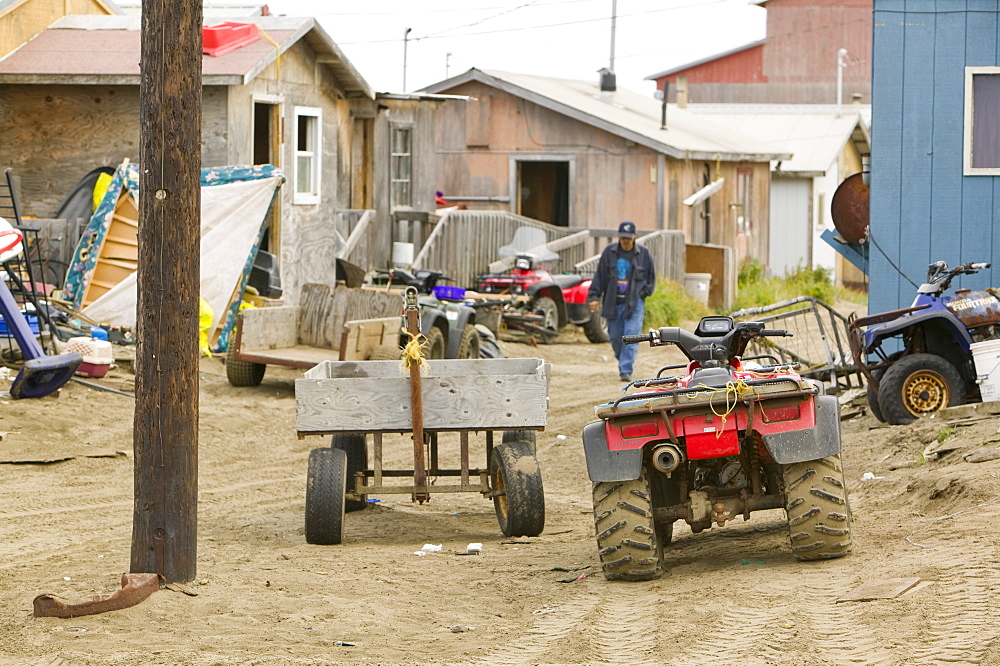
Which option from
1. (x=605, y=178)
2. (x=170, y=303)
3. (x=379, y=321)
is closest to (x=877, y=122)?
(x=379, y=321)

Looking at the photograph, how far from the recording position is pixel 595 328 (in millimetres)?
21750

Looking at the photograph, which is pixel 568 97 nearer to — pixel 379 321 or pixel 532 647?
pixel 379 321

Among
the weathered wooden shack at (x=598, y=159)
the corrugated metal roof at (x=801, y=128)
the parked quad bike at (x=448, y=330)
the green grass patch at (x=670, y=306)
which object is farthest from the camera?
the corrugated metal roof at (x=801, y=128)

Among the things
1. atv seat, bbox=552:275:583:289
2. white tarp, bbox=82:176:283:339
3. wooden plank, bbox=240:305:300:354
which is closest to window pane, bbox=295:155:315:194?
white tarp, bbox=82:176:283:339

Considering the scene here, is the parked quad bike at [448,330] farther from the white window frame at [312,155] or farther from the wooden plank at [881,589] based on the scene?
the wooden plank at [881,589]

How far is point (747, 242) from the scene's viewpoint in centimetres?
3141

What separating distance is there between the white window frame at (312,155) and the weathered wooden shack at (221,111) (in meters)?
0.01

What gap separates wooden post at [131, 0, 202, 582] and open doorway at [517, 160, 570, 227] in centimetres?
2518

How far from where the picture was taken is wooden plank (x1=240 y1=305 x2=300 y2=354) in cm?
1468

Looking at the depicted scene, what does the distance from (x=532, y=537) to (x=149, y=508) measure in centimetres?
269

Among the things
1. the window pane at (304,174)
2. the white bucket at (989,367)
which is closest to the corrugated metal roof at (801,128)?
the window pane at (304,174)

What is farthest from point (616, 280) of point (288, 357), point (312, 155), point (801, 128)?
point (801, 128)

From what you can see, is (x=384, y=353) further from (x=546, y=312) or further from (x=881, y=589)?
(x=881, y=589)

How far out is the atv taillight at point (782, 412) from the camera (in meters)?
6.90
